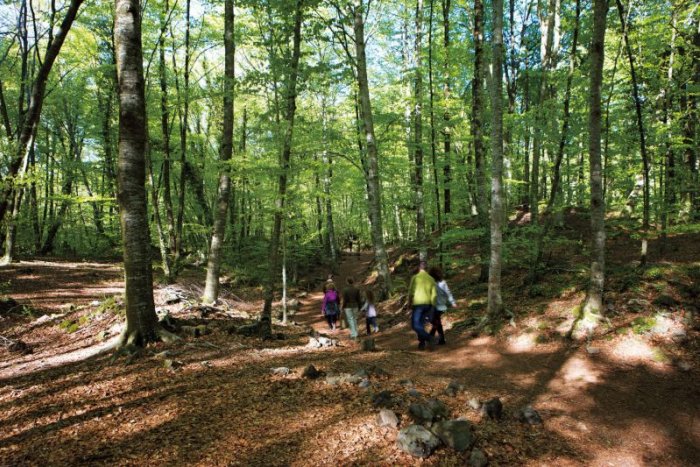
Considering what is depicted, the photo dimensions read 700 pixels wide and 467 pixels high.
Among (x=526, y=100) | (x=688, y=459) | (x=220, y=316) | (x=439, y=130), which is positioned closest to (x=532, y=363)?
(x=688, y=459)

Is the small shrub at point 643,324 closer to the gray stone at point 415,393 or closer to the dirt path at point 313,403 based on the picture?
the dirt path at point 313,403

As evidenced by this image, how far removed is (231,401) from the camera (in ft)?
14.8

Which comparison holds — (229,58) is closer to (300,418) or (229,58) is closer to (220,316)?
(220,316)

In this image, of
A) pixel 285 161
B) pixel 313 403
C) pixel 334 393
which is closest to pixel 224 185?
pixel 285 161

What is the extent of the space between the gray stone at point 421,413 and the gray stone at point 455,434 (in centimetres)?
17

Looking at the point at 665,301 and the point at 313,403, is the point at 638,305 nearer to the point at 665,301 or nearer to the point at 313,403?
the point at 665,301

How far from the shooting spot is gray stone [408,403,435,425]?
405 cm

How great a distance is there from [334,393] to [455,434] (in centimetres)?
172

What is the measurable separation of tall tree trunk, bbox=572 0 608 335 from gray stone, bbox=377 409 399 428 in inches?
223

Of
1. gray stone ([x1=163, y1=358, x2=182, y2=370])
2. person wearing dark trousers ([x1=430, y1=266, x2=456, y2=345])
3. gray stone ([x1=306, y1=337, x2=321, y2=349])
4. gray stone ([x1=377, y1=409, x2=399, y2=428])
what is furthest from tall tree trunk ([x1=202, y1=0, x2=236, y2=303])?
gray stone ([x1=377, y1=409, x2=399, y2=428])

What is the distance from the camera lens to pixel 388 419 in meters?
3.95

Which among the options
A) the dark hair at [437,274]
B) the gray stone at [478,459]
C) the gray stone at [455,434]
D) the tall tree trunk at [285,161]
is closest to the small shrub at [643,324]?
the dark hair at [437,274]

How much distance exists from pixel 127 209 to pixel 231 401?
378cm

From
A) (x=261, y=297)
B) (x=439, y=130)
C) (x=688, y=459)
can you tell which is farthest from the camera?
(x=261, y=297)
